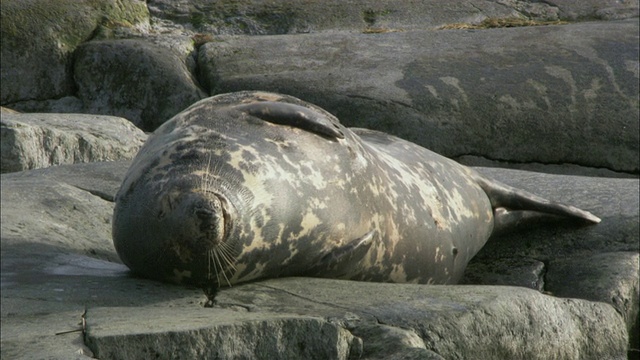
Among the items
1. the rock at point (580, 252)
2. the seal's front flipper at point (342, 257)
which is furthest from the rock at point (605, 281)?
the seal's front flipper at point (342, 257)

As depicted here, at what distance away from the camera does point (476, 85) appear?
835cm

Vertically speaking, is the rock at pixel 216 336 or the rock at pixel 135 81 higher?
the rock at pixel 135 81

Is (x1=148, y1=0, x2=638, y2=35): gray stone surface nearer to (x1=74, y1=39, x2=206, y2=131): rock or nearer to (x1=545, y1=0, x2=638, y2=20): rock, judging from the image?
(x1=545, y1=0, x2=638, y2=20): rock

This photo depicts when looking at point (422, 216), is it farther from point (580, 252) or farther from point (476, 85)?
point (476, 85)

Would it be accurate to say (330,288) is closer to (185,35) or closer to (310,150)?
(310,150)

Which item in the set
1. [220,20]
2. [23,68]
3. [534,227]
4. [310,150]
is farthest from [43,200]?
[220,20]

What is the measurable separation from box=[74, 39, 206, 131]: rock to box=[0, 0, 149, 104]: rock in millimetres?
152

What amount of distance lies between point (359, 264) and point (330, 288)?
478mm

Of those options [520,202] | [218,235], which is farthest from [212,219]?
[520,202]

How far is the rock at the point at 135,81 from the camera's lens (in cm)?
850

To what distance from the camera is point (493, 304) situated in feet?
12.0

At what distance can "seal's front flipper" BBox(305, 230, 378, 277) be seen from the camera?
407 cm

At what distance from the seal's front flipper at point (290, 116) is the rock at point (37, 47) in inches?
197

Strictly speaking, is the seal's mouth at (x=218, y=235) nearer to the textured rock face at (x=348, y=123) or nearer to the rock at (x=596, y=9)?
the textured rock face at (x=348, y=123)
